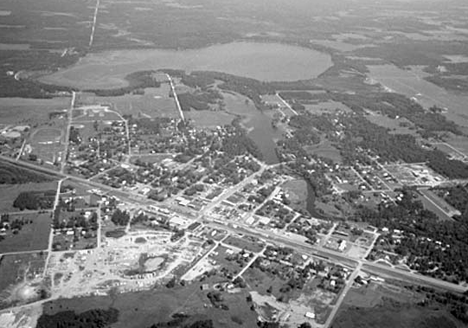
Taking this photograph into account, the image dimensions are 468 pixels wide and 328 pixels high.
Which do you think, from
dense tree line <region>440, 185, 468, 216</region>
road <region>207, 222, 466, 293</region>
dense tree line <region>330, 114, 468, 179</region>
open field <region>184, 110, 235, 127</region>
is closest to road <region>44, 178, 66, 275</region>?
road <region>207, 222, 466, 293</region>

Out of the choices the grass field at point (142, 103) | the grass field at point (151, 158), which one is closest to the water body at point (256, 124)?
the grass field at point (142, 103)

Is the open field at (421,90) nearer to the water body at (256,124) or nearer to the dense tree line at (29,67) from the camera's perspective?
the water body at (256,124)

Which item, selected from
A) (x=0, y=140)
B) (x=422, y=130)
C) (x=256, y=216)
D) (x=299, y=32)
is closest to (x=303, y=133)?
(x=422, y=130)

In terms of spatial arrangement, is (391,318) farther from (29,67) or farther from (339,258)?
(29,67)

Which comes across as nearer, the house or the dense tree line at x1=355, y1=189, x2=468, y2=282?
the house

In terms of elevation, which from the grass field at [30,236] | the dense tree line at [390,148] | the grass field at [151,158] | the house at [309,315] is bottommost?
the house at [309,315]

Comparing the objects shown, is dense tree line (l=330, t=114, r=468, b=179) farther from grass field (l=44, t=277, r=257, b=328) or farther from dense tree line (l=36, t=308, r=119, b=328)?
dense tree line (l=36, t=308, r=119, b=328)
